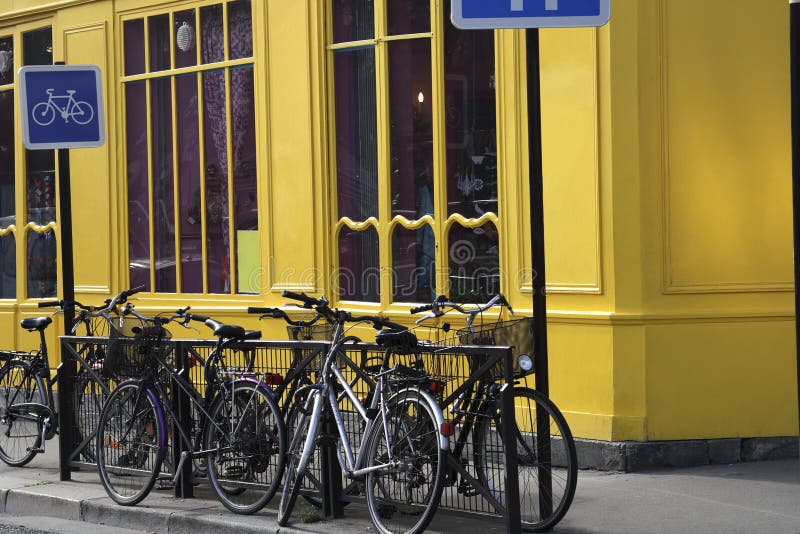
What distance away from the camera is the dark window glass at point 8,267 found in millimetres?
13438

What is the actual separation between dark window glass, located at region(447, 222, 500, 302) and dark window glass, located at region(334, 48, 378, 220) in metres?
0.94

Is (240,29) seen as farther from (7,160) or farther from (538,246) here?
(538,246)

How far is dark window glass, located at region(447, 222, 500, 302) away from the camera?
9.20m

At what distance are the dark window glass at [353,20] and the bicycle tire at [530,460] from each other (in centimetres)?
410

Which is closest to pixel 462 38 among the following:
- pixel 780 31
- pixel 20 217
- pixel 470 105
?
pixel 470 105

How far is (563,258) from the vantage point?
8.65 m

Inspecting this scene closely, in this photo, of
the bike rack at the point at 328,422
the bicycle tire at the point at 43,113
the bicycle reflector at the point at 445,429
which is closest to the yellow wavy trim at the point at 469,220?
the bike rack at the point at 328,422

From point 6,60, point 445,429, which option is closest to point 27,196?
point 6,60

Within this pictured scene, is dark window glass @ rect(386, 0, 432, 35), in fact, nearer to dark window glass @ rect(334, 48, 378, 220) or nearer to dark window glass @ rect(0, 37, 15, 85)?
dark window glass @ rect(334, 48, 378, 220)

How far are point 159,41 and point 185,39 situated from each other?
36cm

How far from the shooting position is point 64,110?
883 cm

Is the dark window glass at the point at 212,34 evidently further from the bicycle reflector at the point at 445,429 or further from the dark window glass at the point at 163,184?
the bicycle reflector at the point at 445,429

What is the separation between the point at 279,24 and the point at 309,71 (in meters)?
0.52

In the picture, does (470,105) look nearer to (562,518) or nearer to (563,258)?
(563,258)
